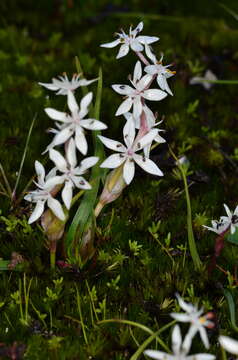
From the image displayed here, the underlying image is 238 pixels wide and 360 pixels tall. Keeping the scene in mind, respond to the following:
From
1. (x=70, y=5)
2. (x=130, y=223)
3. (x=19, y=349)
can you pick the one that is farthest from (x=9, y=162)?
(x=70, y=5)

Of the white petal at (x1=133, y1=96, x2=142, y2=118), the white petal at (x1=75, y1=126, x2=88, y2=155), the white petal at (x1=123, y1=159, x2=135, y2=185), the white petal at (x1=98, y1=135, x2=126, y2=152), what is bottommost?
the white petal at (x1=123, y1=159, x2=135, y2=185)

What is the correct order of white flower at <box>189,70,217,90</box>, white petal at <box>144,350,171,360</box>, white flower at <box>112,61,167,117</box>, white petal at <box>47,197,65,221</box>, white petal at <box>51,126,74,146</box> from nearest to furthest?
white petal at <box>144,350,171,360</box> → white petal at <box>51,126,74,146</box> → white petal at <box>47,197,65,221</box> → white flower at <box>112,61,167,117</box> → white flower at <box>189,70,217,90</box>

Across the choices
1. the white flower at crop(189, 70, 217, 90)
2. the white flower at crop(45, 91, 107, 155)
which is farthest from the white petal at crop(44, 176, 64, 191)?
the white flower at crop(189, 70, 217, 90)

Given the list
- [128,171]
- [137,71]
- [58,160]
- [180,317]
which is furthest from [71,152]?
[180,317]

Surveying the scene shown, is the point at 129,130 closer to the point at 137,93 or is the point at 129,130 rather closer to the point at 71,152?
the point at 137,93

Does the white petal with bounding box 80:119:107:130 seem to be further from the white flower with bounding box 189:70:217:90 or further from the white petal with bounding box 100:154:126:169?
the white flower with bounding box 189:70:217:90

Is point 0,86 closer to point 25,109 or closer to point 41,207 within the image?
point 25,109

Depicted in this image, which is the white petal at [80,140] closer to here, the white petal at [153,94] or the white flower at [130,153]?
the white flower at [130,153]

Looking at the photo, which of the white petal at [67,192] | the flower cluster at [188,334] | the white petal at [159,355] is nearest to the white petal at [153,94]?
the white petal at [67,192]
